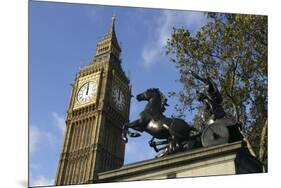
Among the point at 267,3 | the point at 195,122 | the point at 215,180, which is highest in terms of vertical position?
the point at 267,3

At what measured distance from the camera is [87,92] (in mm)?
48438

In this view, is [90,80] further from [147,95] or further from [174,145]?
[174,145]

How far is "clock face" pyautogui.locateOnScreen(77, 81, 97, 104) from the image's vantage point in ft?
156

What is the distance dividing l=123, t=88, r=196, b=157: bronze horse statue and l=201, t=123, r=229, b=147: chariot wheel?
414 millimetres

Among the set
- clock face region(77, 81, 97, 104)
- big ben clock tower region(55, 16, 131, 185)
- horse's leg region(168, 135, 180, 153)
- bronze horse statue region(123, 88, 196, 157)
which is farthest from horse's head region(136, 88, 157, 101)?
clock face region(77, 81, 97, 104)

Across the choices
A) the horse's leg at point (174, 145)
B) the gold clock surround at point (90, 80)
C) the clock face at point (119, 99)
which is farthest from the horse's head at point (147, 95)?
the clock face at point (119, 99)

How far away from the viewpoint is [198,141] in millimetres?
8695

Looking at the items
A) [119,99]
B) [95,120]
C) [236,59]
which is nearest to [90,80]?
[119,99]

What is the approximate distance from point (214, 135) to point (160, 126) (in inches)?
45.6

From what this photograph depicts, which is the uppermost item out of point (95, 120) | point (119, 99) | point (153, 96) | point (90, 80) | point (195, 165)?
point (90, 80)
